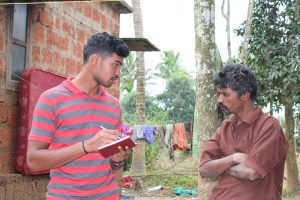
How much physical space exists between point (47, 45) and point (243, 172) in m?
2.98

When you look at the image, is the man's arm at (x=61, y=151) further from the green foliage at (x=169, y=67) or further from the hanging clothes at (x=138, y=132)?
the green foliage at (x=169, y=67)

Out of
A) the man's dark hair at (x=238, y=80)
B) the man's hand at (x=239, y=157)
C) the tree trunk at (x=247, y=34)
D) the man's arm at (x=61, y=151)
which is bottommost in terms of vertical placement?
the man's hand at (x=239, y=157)

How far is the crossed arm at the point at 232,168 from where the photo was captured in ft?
7.80

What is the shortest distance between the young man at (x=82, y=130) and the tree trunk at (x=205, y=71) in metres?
2.12

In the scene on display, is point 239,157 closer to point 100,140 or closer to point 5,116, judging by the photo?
point 100,140

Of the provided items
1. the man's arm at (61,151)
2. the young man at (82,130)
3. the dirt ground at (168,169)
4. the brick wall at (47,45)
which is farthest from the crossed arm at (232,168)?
the dirt ground at (168,169)

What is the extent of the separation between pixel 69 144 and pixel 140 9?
11040mm

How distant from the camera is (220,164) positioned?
250 centimetres

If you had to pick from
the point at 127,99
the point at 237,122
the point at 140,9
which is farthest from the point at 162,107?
the point at 237,122

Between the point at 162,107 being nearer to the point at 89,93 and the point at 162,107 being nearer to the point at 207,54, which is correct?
the point at 207,54

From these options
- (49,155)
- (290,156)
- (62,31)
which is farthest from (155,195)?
(49,155)

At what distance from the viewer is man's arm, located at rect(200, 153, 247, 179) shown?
2.45 meters

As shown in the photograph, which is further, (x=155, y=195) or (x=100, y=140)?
(x=155, y=195)

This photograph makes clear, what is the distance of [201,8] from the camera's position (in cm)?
464
